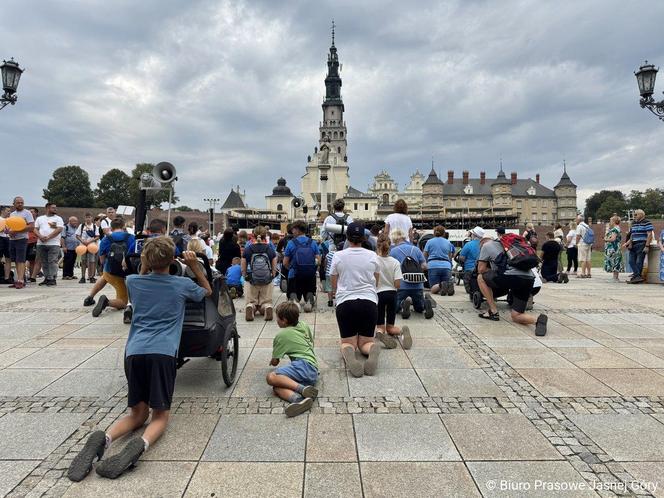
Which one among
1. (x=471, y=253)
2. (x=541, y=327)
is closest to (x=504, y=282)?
(x=541, y=327)

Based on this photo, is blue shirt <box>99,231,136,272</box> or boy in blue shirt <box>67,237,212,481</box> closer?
boy in blue shirt <box>67,237,212,481</box>

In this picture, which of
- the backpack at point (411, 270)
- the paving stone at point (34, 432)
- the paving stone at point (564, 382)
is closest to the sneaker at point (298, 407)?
the paving stone at point (34, 432)

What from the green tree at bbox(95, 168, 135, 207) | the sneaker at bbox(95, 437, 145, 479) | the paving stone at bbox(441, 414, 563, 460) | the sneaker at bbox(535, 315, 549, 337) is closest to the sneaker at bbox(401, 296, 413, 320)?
the sneaker at bbox(535, 315, 549, 337)

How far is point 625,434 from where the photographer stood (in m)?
3.25

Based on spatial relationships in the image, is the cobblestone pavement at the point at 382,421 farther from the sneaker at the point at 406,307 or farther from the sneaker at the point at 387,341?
the sneaker at the point at 406,307

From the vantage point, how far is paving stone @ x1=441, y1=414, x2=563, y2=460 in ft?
9.73

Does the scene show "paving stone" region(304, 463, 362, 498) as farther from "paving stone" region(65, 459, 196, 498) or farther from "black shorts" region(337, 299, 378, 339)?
"black shorts" region(337, 299, 378, 339)

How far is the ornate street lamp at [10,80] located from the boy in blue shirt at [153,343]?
10.2m

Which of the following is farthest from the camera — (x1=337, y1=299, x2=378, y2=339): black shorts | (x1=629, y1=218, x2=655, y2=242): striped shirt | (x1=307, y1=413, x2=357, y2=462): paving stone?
(x1=629, y1=218, x2=655, y2=242): striped shirt

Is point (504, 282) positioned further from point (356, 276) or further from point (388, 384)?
point (388, 384)

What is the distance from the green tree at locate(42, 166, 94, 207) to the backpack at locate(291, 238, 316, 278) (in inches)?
3271

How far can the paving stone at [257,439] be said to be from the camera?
295 cm

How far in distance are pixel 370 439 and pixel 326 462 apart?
0.46 metres

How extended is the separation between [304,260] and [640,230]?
33.0 feet
